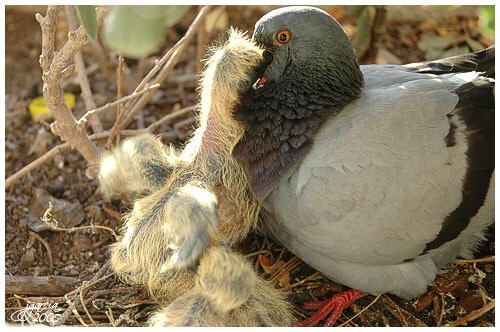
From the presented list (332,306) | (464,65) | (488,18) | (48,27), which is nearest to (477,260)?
(332,306)

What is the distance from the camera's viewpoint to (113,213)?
3086 millimetres

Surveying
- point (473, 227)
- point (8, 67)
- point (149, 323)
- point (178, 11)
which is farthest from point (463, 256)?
point (8, 67)

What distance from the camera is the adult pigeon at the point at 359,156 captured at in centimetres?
234

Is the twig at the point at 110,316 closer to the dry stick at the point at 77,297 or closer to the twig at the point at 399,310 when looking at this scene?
the dry stick at the point at 77,297

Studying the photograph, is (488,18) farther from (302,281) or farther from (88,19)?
(88,19)

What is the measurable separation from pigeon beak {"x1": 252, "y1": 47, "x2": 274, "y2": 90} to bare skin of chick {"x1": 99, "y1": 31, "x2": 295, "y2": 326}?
49 mm

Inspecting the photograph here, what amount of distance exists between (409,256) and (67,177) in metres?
1.68

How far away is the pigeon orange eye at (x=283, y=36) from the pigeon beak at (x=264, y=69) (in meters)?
0.05

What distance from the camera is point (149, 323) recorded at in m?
2.43

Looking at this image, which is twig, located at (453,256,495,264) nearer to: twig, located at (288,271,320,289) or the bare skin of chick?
twig, located at (288,271,320,289)

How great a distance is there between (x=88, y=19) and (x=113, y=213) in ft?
4.59

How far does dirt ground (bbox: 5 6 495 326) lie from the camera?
2.67m
